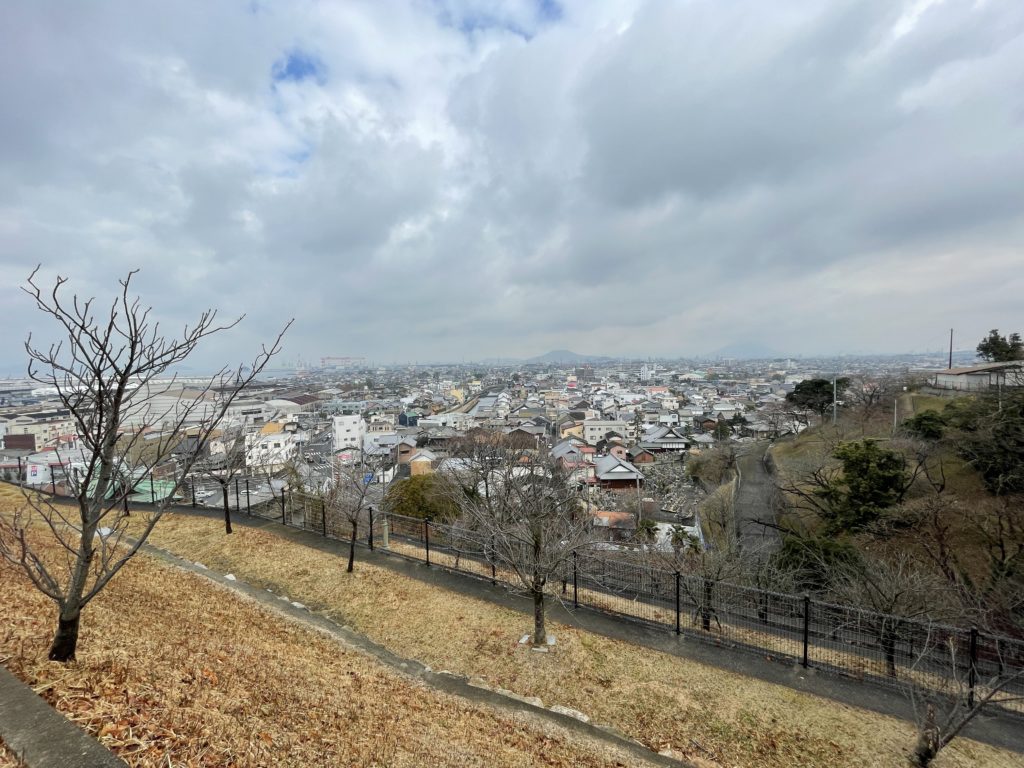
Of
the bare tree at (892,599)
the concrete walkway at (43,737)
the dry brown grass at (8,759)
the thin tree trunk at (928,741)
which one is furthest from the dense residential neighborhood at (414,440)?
the thin tree trunk at (928,741)

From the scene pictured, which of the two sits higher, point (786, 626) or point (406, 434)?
point (786, 626)

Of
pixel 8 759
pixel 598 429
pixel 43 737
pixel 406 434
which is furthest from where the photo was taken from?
pixel 598 429

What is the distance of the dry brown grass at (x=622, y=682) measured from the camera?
521 centimetres

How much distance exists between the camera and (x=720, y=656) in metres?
Answer: 7.07

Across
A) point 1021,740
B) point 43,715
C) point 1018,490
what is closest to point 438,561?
point 43,715

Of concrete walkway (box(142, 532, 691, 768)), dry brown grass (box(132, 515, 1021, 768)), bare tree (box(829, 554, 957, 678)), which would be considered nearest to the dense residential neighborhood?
concrete walkway (box(142, 532, 691, 768))

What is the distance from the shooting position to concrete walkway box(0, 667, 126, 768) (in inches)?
99.3

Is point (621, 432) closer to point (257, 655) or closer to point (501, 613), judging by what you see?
point (501, 613)

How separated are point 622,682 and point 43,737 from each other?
6.00 m

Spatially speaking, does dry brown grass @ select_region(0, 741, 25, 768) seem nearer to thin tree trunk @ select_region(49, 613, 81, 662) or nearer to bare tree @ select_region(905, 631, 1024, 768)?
thin tree trunk @ select_region(49, 613, 81, 662)

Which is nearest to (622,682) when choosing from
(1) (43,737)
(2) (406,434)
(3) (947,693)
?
(3) (947,693)

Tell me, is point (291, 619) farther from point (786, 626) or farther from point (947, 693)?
point (947, 693)

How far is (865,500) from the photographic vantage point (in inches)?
643

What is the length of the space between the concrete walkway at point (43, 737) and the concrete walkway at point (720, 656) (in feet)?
21.6
